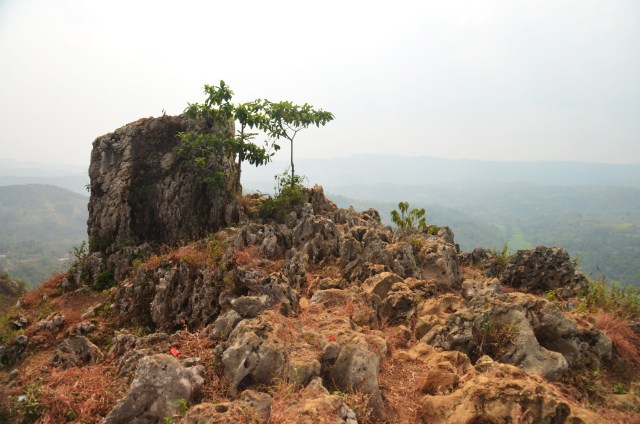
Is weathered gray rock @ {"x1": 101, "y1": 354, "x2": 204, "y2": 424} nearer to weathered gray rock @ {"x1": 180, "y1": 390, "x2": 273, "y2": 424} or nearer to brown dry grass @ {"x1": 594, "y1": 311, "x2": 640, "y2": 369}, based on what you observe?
weathered gray rock @ {"x1": 180, "y1": 390, "x2": 273, "y2": 424}

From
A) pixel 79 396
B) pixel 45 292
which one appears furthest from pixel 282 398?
pixel 45 292

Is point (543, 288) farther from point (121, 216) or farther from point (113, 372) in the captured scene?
point (121, 216)

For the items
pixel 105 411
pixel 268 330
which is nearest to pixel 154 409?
pixel 105 411

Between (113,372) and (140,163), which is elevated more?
(140,163)

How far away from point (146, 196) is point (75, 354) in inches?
512

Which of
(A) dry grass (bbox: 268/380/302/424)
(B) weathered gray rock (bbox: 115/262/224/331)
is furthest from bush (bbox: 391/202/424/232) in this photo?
(A) dry grass (bbox: 268/380/302/424)

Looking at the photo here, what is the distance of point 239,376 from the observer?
22.6ft

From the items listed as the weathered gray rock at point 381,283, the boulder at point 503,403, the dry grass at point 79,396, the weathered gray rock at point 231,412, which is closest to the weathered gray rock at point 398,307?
the weathered gray rock at point 381,283

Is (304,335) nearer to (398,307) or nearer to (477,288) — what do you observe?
(398,307)

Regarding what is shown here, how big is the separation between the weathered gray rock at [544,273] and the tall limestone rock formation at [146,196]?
1564cm

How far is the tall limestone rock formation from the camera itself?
2048cm

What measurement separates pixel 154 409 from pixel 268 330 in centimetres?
261

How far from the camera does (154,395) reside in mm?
6207

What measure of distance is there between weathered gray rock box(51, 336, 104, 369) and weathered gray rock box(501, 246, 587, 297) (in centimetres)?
1717
